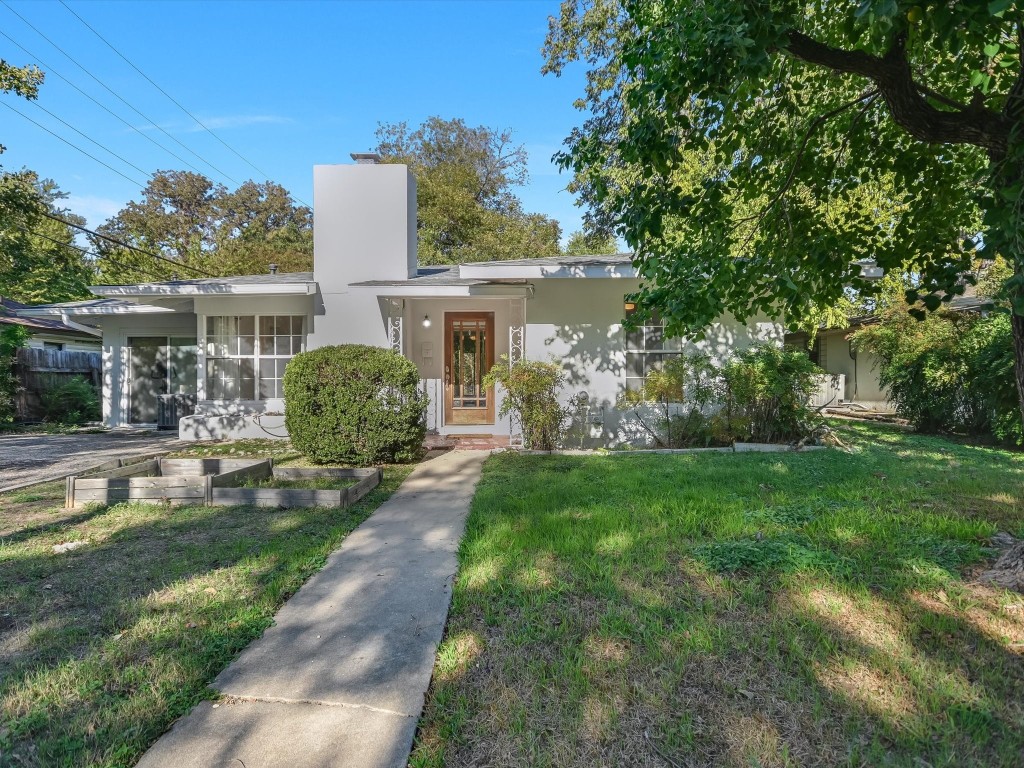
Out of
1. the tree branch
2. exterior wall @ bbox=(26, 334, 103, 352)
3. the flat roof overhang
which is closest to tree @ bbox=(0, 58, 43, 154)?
the flat roof overhang

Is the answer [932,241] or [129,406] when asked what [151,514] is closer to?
[932,241]

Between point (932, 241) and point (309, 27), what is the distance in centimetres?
1390

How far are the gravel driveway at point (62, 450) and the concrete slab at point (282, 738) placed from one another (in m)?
→ 6.33

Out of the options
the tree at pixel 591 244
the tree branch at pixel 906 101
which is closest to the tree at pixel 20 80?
the tree branch at pixel 906 101

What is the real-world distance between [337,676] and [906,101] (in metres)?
4.36

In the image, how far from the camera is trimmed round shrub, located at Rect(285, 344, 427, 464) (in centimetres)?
727

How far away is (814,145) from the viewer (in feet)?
14.9

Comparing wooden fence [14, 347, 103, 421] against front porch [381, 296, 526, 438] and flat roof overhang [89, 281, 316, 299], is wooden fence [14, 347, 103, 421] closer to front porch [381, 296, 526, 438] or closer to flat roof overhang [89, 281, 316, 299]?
flat roof overhang [89, 281, 316, 299]

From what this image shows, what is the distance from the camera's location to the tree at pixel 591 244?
2279cm

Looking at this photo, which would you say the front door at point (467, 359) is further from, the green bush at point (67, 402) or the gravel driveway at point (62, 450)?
the green bush at point (67, 402)

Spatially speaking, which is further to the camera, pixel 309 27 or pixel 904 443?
pixel 309 27

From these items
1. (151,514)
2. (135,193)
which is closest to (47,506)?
(151,514)

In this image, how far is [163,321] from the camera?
12828 mm

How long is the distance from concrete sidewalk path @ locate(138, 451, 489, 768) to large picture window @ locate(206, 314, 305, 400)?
7538mm
